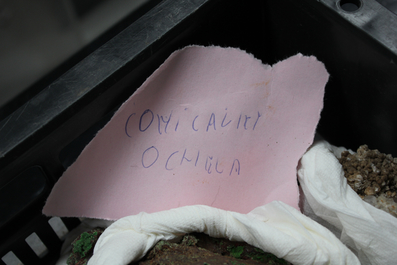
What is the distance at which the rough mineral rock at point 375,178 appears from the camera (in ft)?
1.65

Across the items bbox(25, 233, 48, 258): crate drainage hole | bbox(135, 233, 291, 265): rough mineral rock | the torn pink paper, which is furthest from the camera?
bbox(25, 233, 48, 258): crate drainage hole

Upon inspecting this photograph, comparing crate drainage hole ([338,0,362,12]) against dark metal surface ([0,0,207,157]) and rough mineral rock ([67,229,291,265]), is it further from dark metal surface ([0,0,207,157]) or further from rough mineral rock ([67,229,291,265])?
rough mineral rock ([67,229,291,265])

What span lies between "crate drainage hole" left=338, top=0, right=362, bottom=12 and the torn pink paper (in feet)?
0.30

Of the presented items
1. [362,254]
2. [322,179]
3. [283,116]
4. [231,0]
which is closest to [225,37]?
[231,0]

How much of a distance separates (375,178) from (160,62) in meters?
0.36

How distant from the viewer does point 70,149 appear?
651mm

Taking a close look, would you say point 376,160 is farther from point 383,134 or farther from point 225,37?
point 225,37

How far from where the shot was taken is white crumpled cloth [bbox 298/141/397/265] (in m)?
0.47

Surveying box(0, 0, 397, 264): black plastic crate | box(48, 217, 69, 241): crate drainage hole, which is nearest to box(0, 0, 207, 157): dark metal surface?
box(0, 0, 397, 264): black plastic crate

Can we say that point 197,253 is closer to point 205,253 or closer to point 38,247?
point 205,253

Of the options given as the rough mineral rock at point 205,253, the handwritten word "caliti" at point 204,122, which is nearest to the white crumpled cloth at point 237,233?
the rough mineral rock at point 205,253

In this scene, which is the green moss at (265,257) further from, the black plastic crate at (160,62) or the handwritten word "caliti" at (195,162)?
the black plastic crate at (160,62)

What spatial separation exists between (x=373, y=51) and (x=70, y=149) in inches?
20.1

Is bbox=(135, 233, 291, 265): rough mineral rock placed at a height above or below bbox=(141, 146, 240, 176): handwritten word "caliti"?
below
